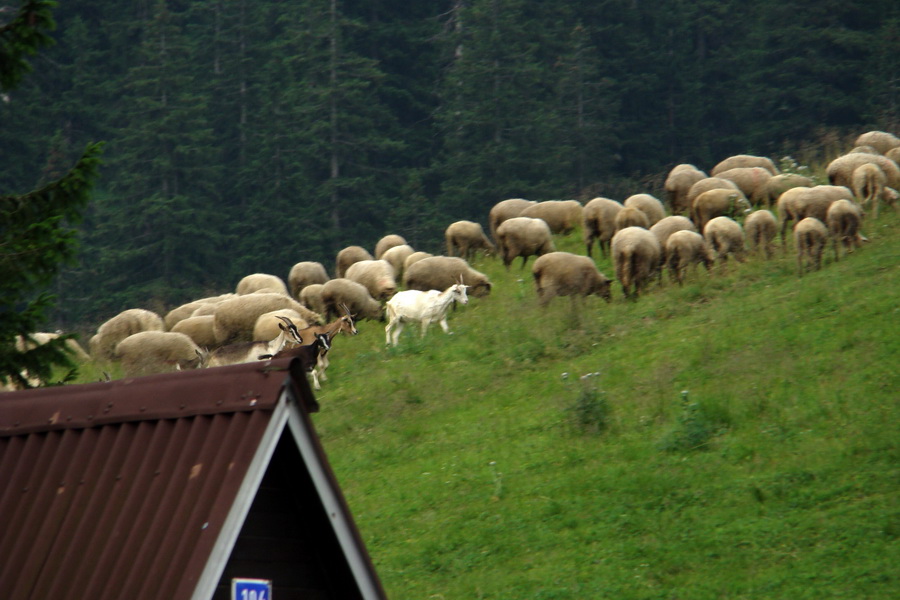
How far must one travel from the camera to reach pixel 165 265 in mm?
54188

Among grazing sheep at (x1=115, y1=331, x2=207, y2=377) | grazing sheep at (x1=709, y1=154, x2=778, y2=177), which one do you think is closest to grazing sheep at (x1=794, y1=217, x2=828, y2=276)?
grazing sheep at (x1=709, y1=154, x2=778, y2=177)

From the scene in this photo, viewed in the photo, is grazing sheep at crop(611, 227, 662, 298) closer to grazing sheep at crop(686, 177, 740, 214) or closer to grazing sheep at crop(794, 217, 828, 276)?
grazing sheep at crop(794, 217, 828, 276)

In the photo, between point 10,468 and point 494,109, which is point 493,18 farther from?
point 10,468

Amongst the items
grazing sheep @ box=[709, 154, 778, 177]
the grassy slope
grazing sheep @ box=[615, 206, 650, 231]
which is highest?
grazing sheep @ box=[709, 154, 778, 177]

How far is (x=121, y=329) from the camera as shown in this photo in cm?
2739

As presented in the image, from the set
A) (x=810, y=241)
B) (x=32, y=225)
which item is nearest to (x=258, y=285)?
(x=810, y=241)

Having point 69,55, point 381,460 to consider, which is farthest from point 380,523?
point 69,55

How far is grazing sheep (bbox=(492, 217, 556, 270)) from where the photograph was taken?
27.1m

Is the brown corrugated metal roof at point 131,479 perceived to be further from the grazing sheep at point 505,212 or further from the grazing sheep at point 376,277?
the grazing sheep at point 505,212

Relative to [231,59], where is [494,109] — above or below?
below

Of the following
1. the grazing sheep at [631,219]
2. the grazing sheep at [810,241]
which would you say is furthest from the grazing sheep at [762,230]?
the grazing sheep at [631,219]

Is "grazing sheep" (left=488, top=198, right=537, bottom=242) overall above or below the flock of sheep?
above

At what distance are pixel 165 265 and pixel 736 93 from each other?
26.9m

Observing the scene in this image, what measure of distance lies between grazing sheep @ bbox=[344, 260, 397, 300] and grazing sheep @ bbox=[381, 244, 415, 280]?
1.19m
